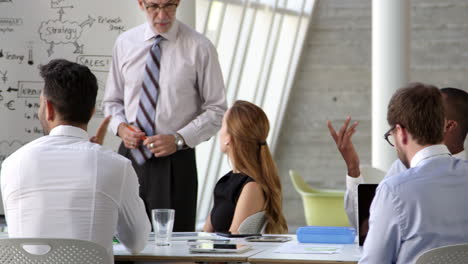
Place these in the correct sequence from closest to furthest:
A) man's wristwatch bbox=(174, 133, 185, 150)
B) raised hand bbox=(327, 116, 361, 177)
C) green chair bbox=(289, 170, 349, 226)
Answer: raised hand bbox=(327, 116, 361, 177) → man's wristwatch bbox=(174, 133, 185, 150) → green chair bbox=(289, 170, 349, 226)

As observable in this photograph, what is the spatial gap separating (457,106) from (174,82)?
1.55m

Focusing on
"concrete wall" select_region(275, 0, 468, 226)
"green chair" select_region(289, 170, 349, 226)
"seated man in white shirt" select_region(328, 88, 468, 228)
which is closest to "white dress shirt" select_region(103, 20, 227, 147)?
"seated man in white shirt" select_region(328, 88, 468, 228)

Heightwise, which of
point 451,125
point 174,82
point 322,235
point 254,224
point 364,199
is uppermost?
point 174,82

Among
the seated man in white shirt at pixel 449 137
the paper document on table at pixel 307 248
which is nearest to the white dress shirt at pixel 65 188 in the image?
the paper document on table at pixel 307 248

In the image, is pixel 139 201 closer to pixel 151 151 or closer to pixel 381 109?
pixel 151 151

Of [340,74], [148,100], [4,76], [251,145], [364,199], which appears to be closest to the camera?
[364,199]

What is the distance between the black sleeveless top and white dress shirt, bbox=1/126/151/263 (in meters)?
1.37

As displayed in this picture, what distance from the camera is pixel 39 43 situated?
18.7ft

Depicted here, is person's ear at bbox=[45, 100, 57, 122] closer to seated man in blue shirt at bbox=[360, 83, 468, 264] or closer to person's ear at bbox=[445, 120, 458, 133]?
seated man in blue shirt at bbox=[360, 83, 468, 264]

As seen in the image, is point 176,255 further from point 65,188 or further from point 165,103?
point 165,103

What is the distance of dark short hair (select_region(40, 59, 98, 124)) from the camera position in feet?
9.27

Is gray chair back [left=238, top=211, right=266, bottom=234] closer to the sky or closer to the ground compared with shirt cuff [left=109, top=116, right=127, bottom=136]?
closer to the ground

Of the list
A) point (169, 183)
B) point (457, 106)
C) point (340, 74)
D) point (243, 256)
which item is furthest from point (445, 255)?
point (340, 74)

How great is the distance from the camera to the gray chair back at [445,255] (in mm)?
2307
